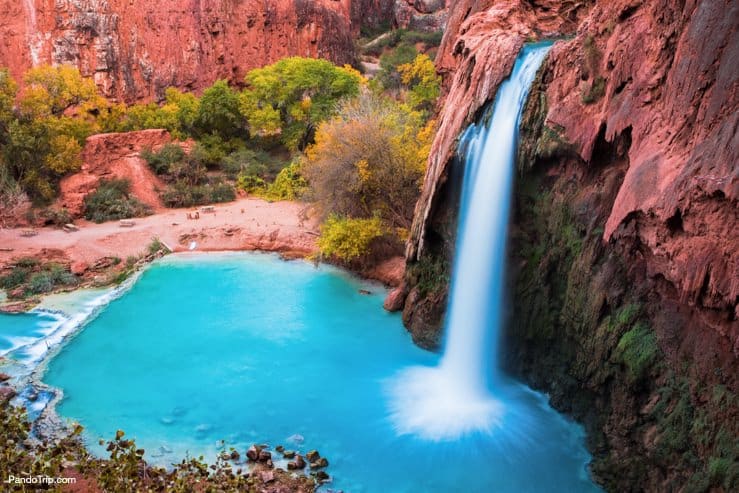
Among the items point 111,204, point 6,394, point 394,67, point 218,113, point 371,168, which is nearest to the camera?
point 6,394

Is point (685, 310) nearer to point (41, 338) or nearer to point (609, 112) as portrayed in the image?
point (609, 112)

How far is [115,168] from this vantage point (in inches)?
1136

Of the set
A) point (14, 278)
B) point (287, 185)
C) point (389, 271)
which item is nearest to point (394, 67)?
point (287, 185)

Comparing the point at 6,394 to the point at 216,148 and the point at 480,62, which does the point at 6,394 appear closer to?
the point at 480,62

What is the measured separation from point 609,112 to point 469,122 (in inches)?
159

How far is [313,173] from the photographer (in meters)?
20.0

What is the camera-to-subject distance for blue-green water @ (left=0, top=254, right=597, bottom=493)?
10.4 metres

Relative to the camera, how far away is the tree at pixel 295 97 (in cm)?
3472

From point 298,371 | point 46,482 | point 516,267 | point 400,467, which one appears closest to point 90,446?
point 46,482

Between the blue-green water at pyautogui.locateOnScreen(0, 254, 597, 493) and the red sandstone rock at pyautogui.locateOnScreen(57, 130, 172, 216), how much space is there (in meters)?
9.92

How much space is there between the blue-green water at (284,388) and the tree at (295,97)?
1742 centimetres

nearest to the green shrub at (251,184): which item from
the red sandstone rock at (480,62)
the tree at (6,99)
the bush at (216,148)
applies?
the bush at (216,148)

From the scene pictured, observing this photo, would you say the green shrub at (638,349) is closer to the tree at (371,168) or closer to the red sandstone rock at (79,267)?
the tree at (371,168)

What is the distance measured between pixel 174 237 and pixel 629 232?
1885 centimetres
